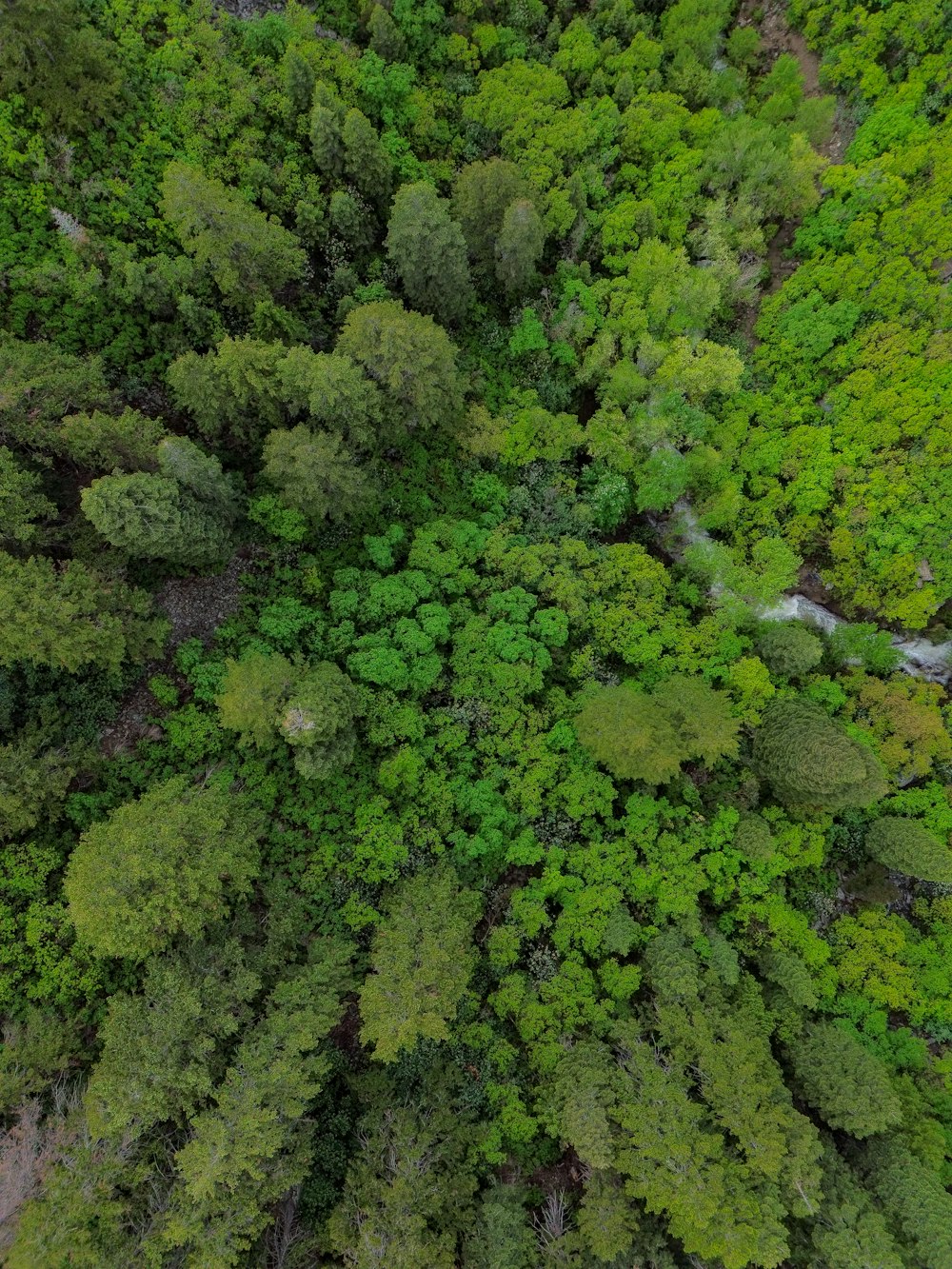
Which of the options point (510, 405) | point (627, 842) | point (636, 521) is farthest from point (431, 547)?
point (627, 842)

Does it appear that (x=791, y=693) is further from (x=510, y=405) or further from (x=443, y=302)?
(x=443, y=302)

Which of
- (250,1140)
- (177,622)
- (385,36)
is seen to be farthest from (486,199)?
(250,1140)

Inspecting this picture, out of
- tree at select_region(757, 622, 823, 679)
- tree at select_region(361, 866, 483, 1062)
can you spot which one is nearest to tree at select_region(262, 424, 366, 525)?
tree at select_region(361, 866, 483, 1062)

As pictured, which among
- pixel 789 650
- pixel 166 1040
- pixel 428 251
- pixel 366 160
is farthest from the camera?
pixel 366 160

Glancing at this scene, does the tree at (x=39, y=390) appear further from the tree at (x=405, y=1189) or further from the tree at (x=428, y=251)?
the tree at (x=405, y=1189)

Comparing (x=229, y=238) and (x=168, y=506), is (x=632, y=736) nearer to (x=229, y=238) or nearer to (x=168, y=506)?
(x=168, y=506)

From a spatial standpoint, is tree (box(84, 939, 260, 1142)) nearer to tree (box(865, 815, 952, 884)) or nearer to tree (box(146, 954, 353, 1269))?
tree (box(146, 954, 353, 1269))

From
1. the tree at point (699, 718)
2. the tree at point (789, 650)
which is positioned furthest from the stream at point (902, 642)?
the tree at point (699, 718)

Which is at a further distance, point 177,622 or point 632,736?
point 177,622
